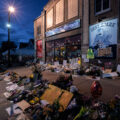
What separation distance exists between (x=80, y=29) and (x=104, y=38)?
117 inches

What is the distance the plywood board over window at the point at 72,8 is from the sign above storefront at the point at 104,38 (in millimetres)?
3101

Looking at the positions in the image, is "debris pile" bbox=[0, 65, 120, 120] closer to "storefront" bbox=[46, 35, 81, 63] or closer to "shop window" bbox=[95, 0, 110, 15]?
"storefront" bbox=[46, 35, 81, 63]

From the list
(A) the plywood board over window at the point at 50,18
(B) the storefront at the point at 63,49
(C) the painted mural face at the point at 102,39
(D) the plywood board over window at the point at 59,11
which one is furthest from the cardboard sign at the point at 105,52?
(A) the plywood board over window at the point at 50,18

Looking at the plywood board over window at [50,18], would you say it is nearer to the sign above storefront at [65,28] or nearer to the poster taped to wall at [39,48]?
the sign above storefront at [65,28]

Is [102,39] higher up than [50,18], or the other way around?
[50,18]

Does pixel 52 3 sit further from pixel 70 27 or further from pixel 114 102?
pixel 114 102

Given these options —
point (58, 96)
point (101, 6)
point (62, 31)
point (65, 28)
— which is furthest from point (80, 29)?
point (58, 96)

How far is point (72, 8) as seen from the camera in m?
10.9

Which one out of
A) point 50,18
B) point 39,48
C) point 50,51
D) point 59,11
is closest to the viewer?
point 59,11

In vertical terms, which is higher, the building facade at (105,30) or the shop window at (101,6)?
the shop window at (101,6)

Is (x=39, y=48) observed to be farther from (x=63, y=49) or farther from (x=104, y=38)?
(x=104, y=38)

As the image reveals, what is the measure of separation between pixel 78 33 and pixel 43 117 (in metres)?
9.20

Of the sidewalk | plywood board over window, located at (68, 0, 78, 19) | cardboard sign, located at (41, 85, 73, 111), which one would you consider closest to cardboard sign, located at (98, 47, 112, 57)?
the sidewalk

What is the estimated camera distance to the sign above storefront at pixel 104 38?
7.31 m
